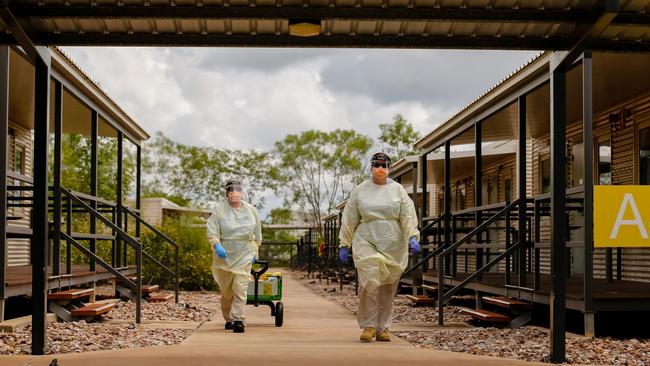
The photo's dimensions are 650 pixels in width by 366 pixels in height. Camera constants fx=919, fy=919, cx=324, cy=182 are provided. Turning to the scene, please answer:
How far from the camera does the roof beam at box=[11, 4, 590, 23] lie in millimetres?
6723

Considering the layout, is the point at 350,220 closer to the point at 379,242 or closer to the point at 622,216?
the point at 379,242

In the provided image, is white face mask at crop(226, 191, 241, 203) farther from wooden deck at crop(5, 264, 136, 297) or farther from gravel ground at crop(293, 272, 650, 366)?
gravel ground at crop(293, 272, 650, 366)

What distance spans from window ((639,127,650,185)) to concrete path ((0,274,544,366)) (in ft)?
17.0

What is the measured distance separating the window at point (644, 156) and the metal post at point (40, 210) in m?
8.77

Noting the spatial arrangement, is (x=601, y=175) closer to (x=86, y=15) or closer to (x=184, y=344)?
(x=184, y=344)

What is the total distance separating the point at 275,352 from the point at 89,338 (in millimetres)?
1880

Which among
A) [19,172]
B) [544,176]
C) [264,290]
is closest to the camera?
[264,290]

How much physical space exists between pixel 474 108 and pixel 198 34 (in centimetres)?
681

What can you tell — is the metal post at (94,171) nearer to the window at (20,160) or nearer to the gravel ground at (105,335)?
the gravel ground at (105,335)

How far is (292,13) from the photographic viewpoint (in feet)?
22.2

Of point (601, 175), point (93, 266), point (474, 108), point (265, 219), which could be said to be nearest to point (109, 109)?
point (93, 266)

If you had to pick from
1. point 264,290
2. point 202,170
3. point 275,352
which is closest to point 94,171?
point 264,290

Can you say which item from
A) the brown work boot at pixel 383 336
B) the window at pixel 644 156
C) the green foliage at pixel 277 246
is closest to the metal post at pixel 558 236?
the brown work boot at pixel 383 336

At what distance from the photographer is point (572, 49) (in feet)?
22.8
